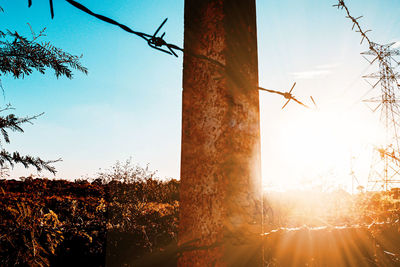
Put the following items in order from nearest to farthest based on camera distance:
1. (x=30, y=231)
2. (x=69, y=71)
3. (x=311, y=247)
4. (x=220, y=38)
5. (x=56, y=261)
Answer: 1. (x=220, y=38)
2. (x=30, y=231)
3. (x=56, y=261)
4. (x=311, y=247)
5. (x=69, y=71)

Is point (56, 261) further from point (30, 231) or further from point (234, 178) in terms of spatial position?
point (234, 178)

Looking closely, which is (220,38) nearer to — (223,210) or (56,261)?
(223,210)

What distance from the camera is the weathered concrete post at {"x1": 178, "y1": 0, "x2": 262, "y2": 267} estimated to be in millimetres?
965

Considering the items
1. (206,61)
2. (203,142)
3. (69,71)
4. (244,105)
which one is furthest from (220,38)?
(69,71)

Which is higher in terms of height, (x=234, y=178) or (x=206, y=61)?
(x=206, y=61)

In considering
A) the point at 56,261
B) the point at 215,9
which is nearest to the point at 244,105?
the point at 215,9

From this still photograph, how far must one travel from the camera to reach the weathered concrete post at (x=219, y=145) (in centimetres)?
97

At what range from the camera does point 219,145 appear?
1002 mm

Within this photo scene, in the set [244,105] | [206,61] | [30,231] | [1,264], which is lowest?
[1,264]

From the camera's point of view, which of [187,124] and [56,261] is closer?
[187,124]

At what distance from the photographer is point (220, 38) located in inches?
42.0

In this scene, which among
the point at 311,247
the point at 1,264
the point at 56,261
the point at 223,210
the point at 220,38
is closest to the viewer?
the point at 223,210

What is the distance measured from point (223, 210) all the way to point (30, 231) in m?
3.13

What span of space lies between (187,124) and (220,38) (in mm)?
414
